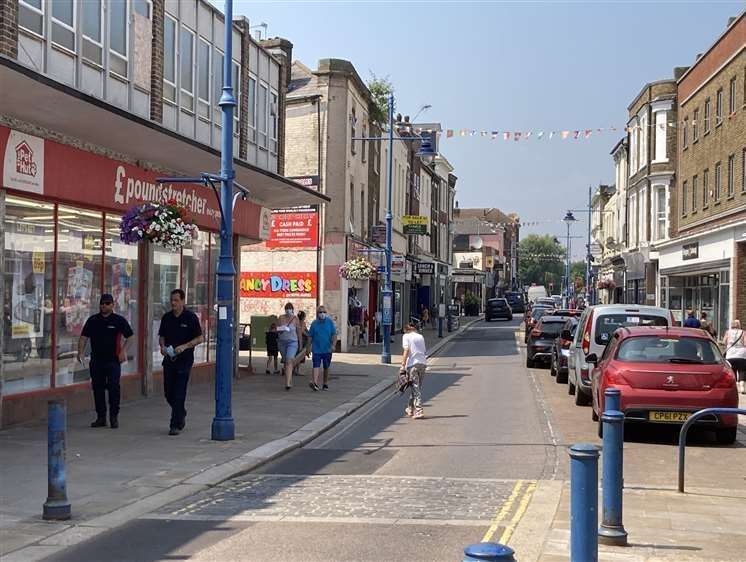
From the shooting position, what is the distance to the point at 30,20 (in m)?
12.6

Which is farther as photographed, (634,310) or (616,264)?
(616,264)

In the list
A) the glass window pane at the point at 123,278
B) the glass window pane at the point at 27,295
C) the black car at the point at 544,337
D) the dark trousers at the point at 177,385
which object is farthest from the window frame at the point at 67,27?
the black car at the point at 544,337

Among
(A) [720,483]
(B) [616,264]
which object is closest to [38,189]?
(A) [720,483]

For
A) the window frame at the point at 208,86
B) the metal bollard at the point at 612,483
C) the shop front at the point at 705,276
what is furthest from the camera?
the shop front at the point at 705,276

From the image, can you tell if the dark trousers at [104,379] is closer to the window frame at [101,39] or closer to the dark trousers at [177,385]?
the dark trousers at [177,385]

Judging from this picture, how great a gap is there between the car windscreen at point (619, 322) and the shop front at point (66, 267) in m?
8.12

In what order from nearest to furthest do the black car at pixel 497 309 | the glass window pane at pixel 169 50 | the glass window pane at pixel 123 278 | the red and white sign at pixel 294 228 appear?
the glass window pane at pixel 123 278 < the glass window pane at pixel 169 50 < the red and white sign at pixel 294 228 < the black car at pixel 497 309

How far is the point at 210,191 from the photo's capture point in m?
19.4

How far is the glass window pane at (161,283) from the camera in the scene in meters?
17.4

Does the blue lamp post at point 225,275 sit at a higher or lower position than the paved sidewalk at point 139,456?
higher

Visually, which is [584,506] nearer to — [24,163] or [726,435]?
[726,435]

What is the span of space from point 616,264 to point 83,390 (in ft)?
154

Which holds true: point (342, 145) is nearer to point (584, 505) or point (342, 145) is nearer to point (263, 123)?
point (263, 123)

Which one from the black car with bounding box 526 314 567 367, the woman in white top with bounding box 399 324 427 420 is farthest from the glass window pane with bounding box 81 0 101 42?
the black car with bounding box 526 314 567 367
